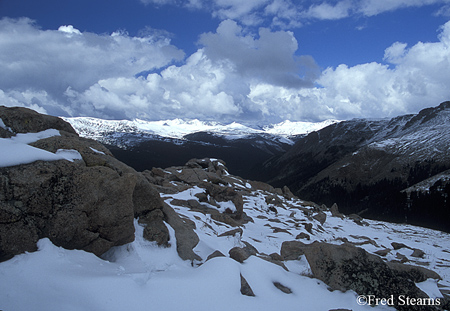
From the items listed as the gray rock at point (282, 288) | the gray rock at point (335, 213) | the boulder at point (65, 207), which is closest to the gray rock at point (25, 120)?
the boulder at point (65, 207)

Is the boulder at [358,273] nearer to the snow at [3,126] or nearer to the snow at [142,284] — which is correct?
the snow at [142,284]

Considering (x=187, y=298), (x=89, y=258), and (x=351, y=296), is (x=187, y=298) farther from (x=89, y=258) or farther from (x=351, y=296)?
(x=351, y=296)

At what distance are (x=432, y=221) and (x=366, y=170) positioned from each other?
7034cm

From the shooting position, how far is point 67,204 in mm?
6367

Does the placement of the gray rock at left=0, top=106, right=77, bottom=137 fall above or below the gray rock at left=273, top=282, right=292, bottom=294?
above

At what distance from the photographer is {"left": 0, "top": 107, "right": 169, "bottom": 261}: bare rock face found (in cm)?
552

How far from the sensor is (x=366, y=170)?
176250mm

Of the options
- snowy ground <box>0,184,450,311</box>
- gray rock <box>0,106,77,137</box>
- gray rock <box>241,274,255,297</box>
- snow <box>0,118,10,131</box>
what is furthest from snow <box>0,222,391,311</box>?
gray rock <box>0,106,77,137</box>

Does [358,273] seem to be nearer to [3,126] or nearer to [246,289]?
[246,289]

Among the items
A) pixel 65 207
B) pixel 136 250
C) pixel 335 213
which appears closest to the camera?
pixel 65 207

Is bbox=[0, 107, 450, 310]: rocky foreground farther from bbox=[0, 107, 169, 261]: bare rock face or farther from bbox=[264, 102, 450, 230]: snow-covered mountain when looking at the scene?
bbox=[264, 102, 450, 230]: snow-covered mountain

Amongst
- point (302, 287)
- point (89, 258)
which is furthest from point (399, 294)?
point (89, 258)

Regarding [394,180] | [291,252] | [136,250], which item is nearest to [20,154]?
[136,250]

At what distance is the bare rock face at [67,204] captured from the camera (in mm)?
5520
